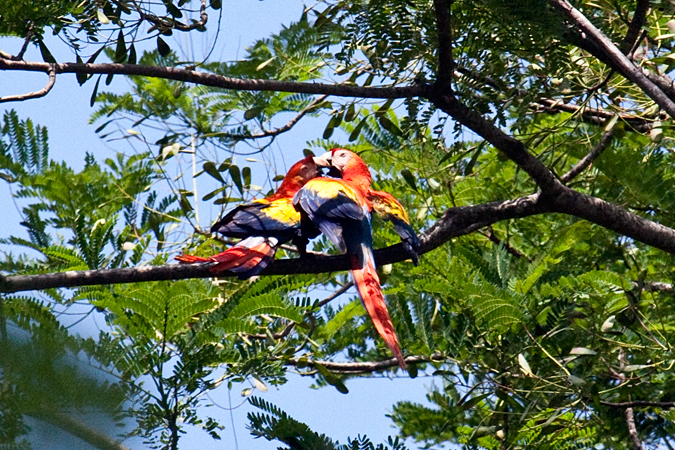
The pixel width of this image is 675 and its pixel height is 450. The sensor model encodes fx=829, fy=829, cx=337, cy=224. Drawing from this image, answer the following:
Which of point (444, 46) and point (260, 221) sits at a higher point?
point (444, 46)

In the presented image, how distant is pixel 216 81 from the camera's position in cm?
316

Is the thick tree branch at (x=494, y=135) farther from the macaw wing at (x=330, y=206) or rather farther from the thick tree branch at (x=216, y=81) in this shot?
the macaw wing at (x=330, y=206)

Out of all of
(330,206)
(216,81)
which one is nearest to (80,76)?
(216,81)

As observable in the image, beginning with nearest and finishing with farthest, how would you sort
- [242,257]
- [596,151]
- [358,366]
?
[242,257], [596,151], [358,366]

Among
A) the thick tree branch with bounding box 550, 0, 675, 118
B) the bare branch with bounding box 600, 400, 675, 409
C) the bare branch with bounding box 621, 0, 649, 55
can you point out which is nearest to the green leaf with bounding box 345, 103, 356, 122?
the thick tree branch with bounding box 550, 0, 675, 118

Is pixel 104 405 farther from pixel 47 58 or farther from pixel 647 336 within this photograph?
pixel 647 336

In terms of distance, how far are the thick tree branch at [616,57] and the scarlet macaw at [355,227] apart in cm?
96

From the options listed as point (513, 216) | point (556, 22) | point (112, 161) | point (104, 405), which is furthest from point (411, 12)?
point (112, 161)

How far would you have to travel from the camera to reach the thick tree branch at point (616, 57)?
292 centimetres

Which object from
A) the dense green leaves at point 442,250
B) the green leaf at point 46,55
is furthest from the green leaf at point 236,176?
the green leaf at point 46,55

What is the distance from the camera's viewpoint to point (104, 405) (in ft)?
3.90

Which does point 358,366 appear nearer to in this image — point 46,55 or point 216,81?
point 216,81

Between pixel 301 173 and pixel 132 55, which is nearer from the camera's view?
pixel 132 55

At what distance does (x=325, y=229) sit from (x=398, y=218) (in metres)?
0.33
